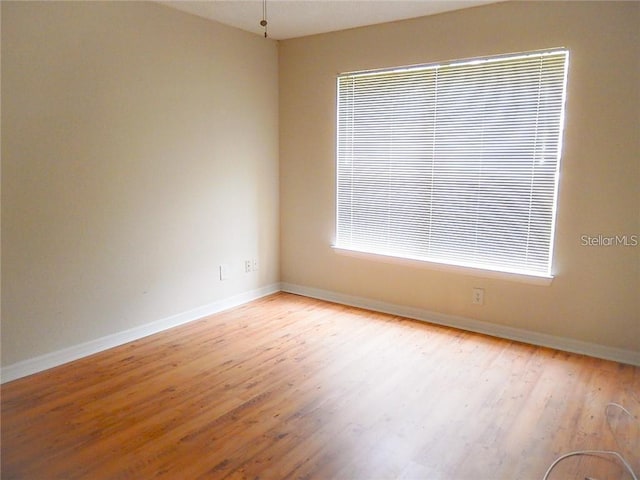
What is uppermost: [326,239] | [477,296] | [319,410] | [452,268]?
[326,239]

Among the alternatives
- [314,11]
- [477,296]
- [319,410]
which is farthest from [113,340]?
[314,11]

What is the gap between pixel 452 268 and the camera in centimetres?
367

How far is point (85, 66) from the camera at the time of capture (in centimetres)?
292

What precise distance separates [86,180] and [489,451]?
2832 millimetres

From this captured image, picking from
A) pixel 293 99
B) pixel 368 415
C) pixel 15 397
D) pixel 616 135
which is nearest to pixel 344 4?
Answer: pixel 293 99

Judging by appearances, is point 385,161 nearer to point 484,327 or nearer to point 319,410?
point 484,327

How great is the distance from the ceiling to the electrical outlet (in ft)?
6.91

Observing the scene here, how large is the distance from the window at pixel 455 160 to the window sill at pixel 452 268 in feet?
0.11

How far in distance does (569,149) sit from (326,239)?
7.12 feet

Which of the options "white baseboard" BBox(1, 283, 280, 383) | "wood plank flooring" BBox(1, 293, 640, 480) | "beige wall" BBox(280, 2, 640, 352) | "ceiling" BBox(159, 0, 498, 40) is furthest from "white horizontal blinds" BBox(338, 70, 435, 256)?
"white baseboard" BBox(1, 283, 280, 383)

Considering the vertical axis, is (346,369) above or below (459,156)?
below

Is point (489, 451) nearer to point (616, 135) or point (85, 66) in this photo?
point (616, 135)

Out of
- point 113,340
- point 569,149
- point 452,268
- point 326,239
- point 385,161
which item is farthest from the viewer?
point 326,239

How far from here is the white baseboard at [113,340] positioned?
2783 millimetres
